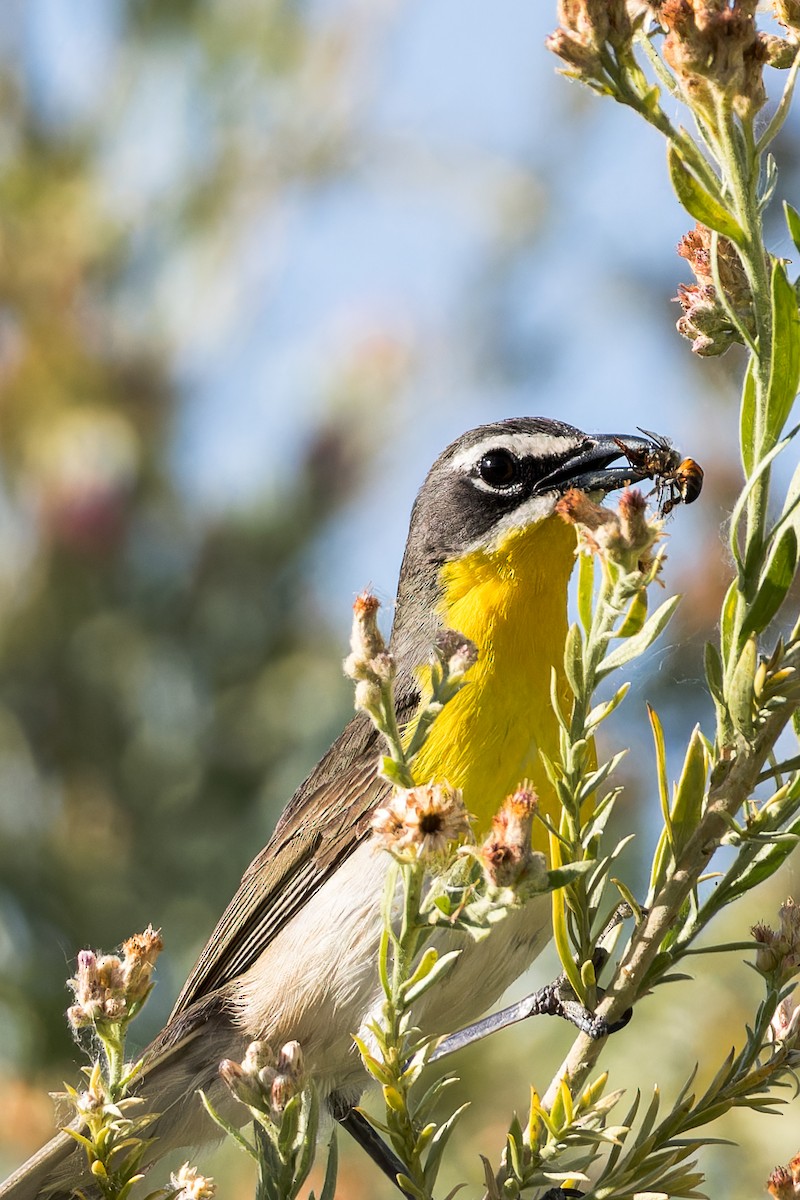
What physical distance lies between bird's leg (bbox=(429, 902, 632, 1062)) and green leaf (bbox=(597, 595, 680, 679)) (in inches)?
14.0

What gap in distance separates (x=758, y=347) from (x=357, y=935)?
82.7 inches

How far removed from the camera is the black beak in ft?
9.26

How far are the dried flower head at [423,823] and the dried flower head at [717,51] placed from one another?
0.67 meters

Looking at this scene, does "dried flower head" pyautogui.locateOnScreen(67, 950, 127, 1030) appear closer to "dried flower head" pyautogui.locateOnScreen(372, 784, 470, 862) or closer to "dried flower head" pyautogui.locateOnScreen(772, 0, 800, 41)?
"dried flower head" pyautogui.locateOnScreen(372, 784, 470, 862)

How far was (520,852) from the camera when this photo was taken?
4.02 ft

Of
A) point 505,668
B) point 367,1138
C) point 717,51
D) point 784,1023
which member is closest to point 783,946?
point 784,1023

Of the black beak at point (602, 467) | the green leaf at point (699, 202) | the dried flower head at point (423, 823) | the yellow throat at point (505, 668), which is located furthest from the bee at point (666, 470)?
the dried flower head at point (423, 823)

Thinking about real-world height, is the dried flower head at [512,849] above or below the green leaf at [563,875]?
above

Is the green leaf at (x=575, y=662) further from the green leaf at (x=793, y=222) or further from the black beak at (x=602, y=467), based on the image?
the black beak at (x=602, y=467)

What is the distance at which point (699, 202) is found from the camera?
4.20 ft

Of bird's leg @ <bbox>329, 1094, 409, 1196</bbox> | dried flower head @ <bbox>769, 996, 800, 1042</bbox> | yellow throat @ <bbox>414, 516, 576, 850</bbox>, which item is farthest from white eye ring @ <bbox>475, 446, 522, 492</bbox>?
dried flower head @ <bbox>769, 996, 800, 1042</bbox>

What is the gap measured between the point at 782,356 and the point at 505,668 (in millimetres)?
1835

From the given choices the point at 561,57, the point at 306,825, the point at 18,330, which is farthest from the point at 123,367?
the point at 561,57

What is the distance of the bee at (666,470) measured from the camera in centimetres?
239
